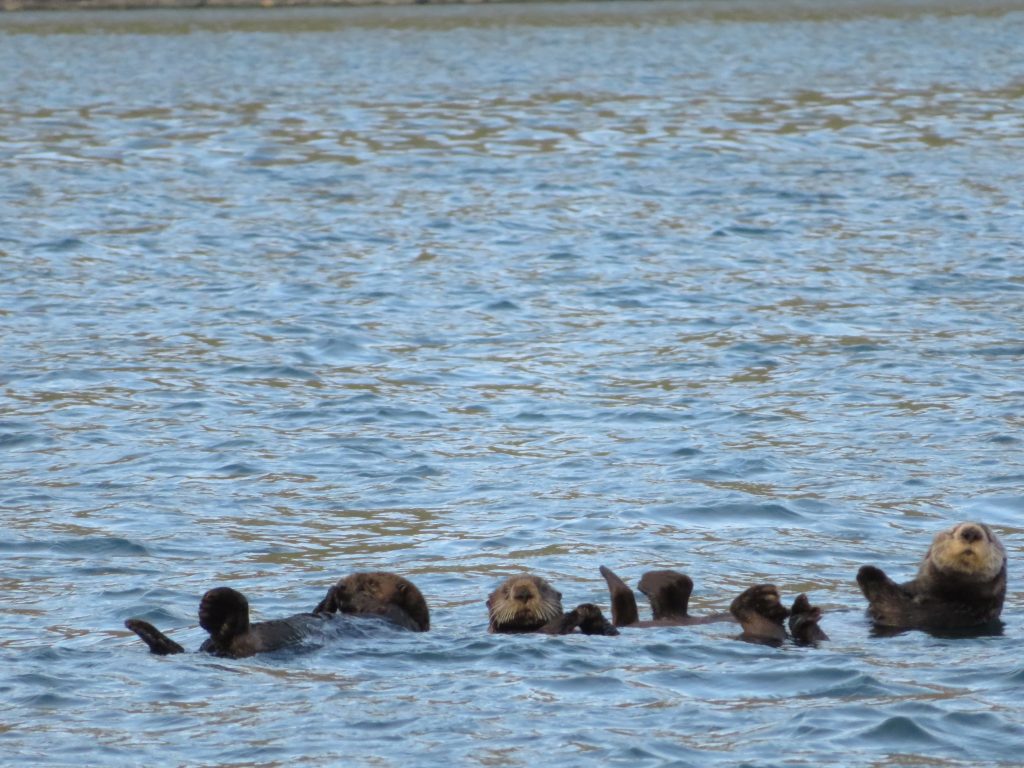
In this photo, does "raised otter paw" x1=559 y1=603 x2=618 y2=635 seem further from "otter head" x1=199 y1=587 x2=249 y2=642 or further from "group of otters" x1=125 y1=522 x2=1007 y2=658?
"otter head" x1=199 y1=587 x2=249 y2=642

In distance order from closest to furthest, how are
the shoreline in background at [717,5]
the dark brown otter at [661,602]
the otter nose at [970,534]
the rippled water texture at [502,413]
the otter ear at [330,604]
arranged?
1. the rippled water texture at [502,413]
2. the otter nose at [970,534]
3. the dark brown otter at [661,602]
4. the otter ear at [330,604]
5. the shoreline in background at [717,5]

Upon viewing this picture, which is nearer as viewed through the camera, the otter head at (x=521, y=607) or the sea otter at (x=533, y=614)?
the sea otter at (x=533, y=614)

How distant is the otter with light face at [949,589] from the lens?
248 inches

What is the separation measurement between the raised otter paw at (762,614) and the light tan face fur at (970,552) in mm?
644

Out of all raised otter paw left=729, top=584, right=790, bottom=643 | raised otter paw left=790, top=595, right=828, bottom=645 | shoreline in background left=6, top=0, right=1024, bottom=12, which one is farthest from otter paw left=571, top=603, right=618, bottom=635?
shoreline in background left=6, top=0, right=1024, bottom=12

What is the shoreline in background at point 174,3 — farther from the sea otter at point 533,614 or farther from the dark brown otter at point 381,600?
the sea otter at point 533,614

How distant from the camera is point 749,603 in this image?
616cm

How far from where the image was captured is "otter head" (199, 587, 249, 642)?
18.8 feet

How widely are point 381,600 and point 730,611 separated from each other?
129cm

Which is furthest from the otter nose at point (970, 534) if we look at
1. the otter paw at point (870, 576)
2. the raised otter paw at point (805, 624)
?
the raised otter paw at point (805, 624)

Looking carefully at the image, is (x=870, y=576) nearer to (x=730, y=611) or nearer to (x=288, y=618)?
(x=730, y=611)

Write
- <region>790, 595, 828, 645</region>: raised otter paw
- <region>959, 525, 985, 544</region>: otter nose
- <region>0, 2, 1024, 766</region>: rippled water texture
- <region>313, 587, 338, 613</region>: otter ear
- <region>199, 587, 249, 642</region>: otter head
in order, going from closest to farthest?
<region>0, 2, 1024, 766</region>: rippled water texture < <region>199, 587, 249, 642</region>: otter head < <region>790, 595, 828, 645</region>: raised otter paw < <region>959, 525, 985, 544</region>: otter nose < <region>313, 587, 338, 613</region>: otter ear

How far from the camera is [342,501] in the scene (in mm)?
8523

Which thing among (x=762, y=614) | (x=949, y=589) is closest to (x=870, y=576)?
(x=949, y=589)
